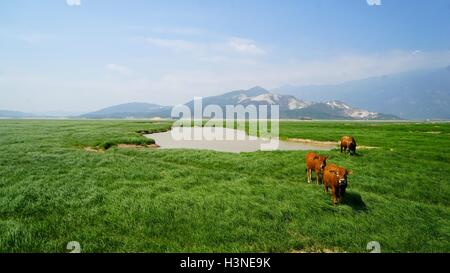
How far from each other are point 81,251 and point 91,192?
665 centimetres

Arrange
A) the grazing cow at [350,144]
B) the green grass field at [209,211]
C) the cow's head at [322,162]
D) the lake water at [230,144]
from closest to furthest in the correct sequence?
the green grass field at [209,211], the cow's head at [322,162], the grazing cow at [350,144], the lake water at [230,144]

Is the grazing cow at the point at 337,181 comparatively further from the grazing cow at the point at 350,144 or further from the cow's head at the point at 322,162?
the grazing cow at the point at 350,144

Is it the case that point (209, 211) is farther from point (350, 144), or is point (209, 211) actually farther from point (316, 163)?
point (350, 144)

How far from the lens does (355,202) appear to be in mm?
14555

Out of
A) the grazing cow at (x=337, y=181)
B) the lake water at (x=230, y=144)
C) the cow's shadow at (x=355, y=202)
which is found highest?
the grazing cow at (x=337, y=181)

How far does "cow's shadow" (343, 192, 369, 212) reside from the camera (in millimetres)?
13783

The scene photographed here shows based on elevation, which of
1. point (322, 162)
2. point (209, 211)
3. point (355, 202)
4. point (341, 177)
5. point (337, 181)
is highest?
point (322, 162)

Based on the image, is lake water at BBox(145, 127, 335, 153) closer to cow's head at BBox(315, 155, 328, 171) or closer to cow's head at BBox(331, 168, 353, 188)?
cow's head at BBox(315, 155, 328, 171)

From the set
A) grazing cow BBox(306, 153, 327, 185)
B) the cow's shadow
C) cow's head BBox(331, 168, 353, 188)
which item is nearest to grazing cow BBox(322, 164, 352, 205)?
cow's head BBox(331, 168, 353, 188)

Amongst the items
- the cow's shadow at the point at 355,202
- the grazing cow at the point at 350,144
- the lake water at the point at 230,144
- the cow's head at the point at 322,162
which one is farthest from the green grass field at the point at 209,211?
the lake water at the point at 230,144

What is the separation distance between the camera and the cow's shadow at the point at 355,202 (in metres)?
13.8

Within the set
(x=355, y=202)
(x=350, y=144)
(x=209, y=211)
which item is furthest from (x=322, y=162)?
(x=350, y=144)
